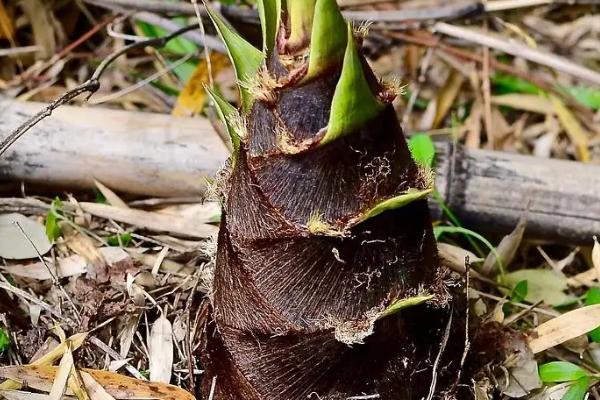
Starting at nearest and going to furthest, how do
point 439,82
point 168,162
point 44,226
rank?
point 44,226 → point 168,162 → point 439,82

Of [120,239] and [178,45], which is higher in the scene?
[178,45]

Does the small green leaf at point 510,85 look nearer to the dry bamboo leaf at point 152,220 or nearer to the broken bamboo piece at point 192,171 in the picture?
the broken bamboo piece at point 192,171

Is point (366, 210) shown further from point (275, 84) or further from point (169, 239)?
point (169, 239)

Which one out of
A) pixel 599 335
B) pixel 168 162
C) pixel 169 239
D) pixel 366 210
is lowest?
pixel 599 335

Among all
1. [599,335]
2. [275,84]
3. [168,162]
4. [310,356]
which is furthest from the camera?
[168,162]

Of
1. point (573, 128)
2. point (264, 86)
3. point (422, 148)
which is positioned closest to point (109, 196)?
point (422, 148)

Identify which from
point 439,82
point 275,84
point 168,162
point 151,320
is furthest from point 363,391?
point 439,82

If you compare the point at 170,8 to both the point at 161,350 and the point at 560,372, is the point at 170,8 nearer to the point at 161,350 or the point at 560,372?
the point at 161,350
